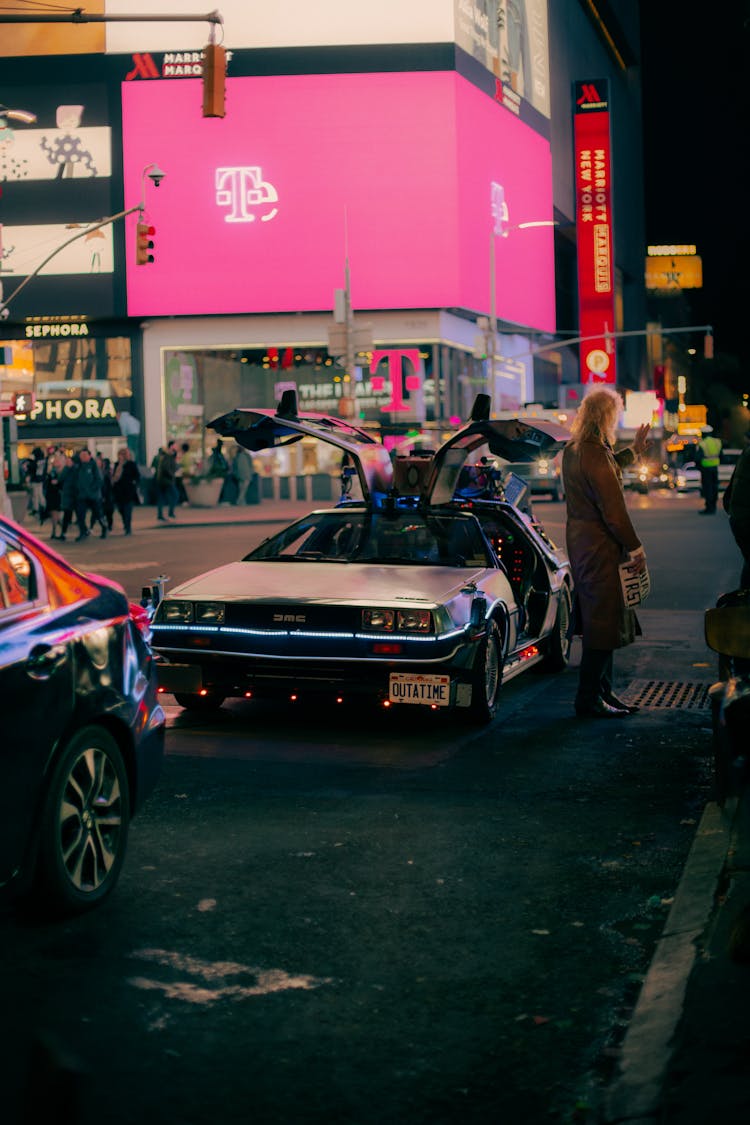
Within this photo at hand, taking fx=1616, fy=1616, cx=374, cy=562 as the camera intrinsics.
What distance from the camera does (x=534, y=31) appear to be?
68812mm

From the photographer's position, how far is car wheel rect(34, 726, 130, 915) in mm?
4996

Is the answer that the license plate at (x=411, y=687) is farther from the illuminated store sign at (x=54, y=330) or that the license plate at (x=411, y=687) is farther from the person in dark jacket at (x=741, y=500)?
the illuminated store sign at (x=54, y=330)

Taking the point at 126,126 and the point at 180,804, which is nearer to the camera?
the point at 180,804

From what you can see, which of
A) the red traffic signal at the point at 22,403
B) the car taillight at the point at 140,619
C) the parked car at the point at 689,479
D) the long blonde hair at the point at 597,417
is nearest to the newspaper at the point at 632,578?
the long blonde hair at the point at 597,417

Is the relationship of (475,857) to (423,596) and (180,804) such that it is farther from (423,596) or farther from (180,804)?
(423,596)

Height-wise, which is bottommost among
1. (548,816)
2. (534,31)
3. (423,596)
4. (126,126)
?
(548,816)

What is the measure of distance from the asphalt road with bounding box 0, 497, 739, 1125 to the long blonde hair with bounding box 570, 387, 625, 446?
5.43 feet

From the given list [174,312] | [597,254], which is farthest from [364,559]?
[597,254]

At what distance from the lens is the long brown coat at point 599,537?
357 inches

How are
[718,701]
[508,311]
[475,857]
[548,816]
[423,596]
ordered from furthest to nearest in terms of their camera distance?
[508,311]
[423,596]
[548,816]
[475,857]
[718,701]

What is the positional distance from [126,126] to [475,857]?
53.5 m

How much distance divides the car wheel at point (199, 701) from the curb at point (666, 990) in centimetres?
378

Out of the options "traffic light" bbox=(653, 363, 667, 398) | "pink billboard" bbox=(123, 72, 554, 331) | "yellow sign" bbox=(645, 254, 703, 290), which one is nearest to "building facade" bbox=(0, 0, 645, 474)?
"pink billboard" bbox=(123, 72, 554, 331)

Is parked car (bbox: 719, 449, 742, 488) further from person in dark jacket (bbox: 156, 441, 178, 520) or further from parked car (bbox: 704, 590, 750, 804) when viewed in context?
parked car (bbox: 704, 590, 750, 804)
